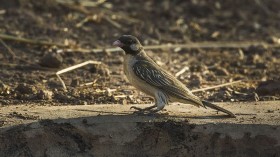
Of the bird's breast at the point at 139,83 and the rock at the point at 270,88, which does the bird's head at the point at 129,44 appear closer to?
the bird's breast at the point at 139,83

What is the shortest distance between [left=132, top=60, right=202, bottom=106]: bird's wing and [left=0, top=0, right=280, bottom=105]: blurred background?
78 cm

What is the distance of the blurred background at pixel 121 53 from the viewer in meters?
8.38

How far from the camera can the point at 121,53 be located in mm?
10078

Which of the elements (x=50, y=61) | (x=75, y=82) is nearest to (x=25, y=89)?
(x=75, y=82)

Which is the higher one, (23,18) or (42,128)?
(23,18)

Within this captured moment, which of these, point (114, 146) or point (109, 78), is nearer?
point (114, 146)

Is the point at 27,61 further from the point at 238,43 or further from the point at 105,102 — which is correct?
the point at 238,43

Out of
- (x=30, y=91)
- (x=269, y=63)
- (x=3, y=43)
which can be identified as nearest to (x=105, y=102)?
(x=30, y=91)

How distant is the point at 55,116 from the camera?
6789mm

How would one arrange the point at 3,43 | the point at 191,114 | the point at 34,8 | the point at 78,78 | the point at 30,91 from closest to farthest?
the point at 191,114
the point at 30,91
the point at 78,78
the point at 3,43
the point at 34,8

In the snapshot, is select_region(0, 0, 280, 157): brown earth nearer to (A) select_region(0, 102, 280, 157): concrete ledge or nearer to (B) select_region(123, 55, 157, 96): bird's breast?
(A) select_region(0, 102, 280, 157): concrete ledge

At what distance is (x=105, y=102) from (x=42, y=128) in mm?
1419

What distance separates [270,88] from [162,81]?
1767mm

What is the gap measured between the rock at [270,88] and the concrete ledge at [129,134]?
1.39 metres
